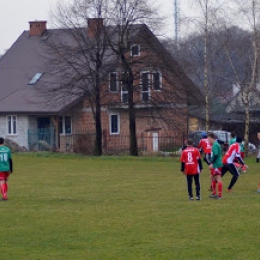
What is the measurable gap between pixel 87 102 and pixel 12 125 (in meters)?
6.03

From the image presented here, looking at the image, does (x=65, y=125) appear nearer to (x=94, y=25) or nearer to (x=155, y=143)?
(x=155, y=143)

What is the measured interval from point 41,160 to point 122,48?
27.0ft

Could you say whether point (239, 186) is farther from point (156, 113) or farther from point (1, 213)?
point (156, 113)

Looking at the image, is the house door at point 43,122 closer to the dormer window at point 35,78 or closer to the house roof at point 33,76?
the house roof at point 33,76

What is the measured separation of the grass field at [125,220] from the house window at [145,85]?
15.9m

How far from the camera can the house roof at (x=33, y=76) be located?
1810 inches

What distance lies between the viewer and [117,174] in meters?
31.8

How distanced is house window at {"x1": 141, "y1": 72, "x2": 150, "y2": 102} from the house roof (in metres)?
1.67

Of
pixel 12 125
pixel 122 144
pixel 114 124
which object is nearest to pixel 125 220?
pixel 122 144

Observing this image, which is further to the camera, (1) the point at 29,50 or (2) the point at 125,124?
(1) the point at 29,50

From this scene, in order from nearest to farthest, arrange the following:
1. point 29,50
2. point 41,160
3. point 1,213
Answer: point 1,213 < point 41,160 < point 29,50

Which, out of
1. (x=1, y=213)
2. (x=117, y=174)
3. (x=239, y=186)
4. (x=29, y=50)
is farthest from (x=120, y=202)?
(x=29, y=50)

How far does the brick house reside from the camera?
44750mm

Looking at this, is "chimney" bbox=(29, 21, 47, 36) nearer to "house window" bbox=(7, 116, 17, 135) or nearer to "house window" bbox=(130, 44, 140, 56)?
"house window" bbox=(7, 116, 17, 135)
